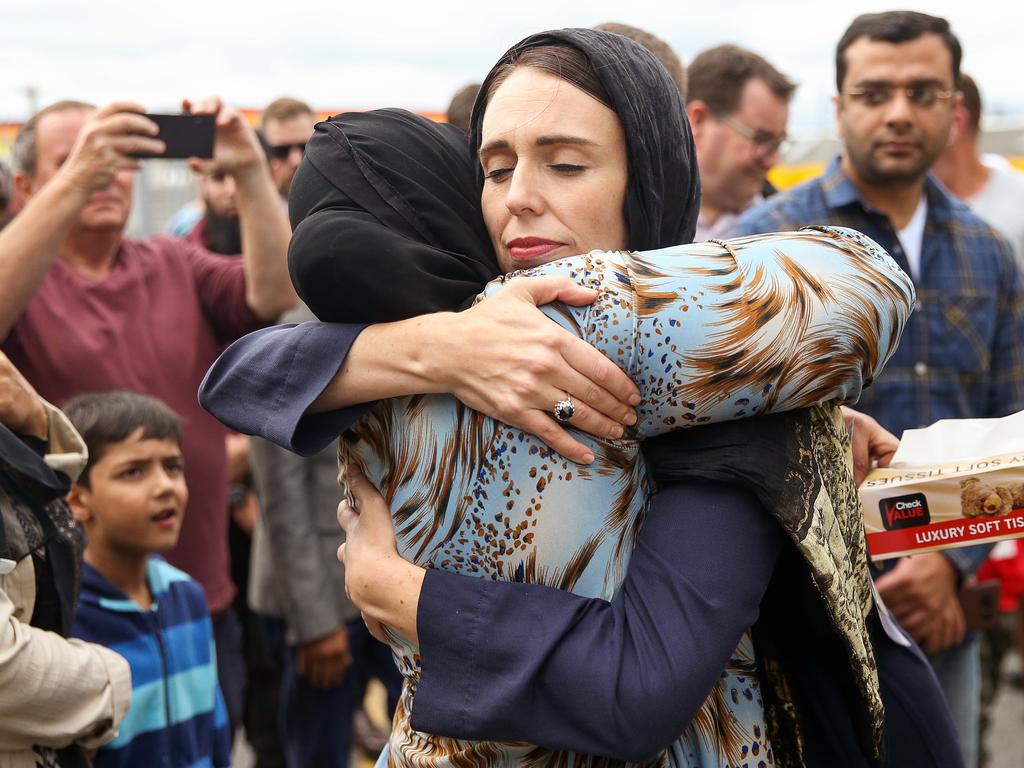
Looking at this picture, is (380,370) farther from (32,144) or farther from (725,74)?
(725,74)

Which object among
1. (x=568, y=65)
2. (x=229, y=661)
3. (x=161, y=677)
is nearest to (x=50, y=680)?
(x=161, y=677)

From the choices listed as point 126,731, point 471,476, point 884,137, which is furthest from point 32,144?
point 471,476

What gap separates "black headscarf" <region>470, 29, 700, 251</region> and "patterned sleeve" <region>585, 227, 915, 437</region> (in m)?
0.18

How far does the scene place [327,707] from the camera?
3.97m

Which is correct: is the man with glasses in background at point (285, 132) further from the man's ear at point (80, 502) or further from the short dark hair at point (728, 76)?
the man's ear at point (80, 502)

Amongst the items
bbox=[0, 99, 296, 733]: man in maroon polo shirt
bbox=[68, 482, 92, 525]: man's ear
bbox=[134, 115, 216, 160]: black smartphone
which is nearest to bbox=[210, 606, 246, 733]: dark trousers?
bbox=[0, 99, 296, 733]: man in maroon polo shirt

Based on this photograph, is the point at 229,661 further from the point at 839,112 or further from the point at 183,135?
the point at 839,112

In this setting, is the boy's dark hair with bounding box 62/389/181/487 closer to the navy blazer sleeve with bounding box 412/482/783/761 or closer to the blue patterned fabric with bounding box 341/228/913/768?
the blue patterned fabric with bounding box 341/228/913/768

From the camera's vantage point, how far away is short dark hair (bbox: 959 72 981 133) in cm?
546

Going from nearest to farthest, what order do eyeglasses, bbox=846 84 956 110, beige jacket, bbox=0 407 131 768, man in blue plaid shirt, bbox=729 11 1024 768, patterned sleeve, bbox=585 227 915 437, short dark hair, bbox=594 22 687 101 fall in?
patterned sleeve, bbox=585 227 915 437 → beige jacket, bbox=0 407 131 768 → short dark hair, bbox=594 22 687 101 → man in blue plaid shirt, bbox=729 11 1024 768 → eyeglasses, bbox=846 84 956 110

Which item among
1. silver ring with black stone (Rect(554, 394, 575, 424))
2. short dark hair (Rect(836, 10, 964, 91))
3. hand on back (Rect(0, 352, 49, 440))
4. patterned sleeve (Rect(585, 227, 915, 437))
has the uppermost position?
short dark hair (Rect(836, 10, 964, 91))

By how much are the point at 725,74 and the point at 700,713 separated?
3.07m

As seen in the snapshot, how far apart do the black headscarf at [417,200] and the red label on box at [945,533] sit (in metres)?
0.55

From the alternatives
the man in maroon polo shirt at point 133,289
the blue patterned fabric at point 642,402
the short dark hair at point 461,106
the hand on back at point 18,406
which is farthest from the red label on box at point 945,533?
the man in maroon polo shirt at point 133,289
